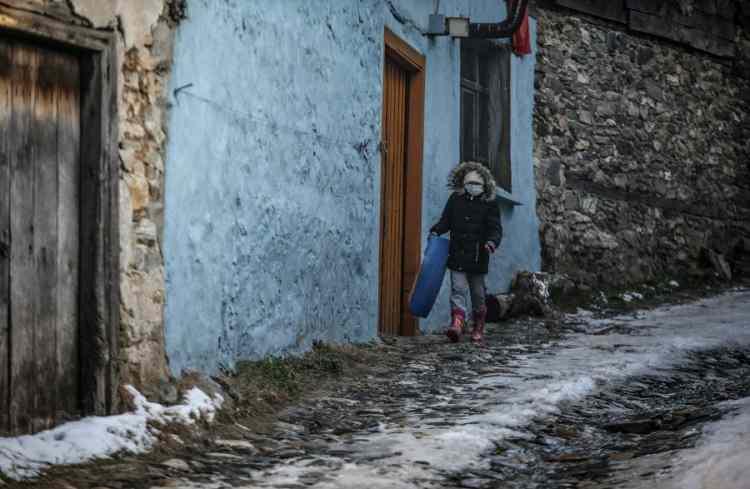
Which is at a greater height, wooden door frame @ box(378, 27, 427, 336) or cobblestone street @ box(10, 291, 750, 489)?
wooden door frame @ box(378, 27, 427, 336)

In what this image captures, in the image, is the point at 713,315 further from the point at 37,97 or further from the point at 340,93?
the point at 37,97

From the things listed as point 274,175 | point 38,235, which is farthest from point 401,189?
point 38,235

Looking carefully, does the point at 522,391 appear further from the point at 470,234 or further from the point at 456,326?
the point at 470,234

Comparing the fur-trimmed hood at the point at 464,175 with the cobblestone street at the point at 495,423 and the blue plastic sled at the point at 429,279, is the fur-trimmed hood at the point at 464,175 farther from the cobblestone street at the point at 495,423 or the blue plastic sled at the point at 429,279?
the cobblestone street at the point at 495,423

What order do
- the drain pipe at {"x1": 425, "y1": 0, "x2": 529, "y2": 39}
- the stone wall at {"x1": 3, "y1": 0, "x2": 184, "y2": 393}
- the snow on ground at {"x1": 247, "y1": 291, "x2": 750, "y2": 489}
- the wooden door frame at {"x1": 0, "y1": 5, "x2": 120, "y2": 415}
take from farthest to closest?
the drain pipe at {"x1": 425, "y1": 0, "x2": 529, "y2": 39} → the stone wall at {"x1": 3, "y1": 0, "x2": 184, "y2": 393} → the wooden door frame at {"x1": 0, "y1": 5, "x2": 120, "y2": 415} → the snow on ground at {"x1": 247, "y1": 291, "x2": 750, "y2": 489}

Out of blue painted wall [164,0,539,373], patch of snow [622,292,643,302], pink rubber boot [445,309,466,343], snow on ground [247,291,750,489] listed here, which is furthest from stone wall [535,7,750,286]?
pink rubber boot [445,309,466,343]

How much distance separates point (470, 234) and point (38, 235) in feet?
15.0

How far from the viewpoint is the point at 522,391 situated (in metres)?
6.39

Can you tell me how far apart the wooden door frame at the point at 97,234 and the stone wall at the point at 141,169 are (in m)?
0.10

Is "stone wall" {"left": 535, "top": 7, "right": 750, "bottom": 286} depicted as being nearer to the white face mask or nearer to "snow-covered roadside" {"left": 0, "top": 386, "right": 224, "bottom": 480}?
the white face mask

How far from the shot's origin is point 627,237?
13008 millimetres

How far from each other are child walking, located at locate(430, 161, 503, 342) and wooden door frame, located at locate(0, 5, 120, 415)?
4116 millimetres

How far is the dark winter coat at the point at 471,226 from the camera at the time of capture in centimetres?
890

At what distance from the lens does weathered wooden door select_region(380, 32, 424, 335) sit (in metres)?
9.17
